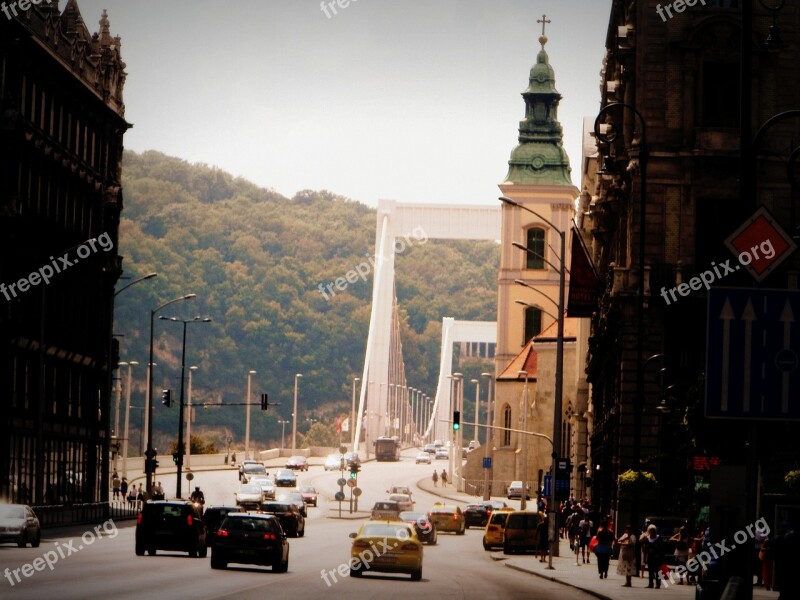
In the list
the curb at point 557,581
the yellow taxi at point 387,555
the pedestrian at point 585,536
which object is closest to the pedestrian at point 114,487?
the pedestrian at point 585,536

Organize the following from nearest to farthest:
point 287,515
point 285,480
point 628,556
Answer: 1. point 628,556
2. point 287,515
3. point 285,480

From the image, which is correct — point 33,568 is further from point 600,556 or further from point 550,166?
point 550,166

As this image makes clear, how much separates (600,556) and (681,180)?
1813 centimetres

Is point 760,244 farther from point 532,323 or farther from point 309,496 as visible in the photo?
point 532,323

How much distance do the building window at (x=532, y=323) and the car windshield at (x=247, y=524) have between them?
334 ft

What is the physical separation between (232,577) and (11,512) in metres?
13.2

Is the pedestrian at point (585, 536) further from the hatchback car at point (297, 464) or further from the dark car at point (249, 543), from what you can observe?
the hatchback car at point (297, 464)

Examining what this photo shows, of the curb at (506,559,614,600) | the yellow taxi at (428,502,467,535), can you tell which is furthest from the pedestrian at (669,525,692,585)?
the yellow taxi at (428,502,467,535)

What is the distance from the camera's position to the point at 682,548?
1756 inches

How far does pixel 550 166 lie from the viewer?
149000mm

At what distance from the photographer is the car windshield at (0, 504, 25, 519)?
47.4 metres

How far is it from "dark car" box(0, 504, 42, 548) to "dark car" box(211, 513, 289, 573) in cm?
791

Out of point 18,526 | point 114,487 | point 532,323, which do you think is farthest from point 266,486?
point 18,526

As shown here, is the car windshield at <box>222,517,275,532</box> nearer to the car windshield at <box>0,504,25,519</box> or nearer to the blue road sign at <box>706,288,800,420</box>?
the car windshield at <box>0,504,25,519</box>
